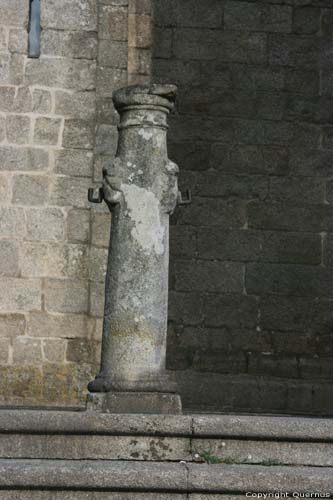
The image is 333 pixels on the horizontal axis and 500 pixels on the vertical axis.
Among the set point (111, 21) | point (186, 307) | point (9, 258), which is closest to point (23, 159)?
point (9, 258)

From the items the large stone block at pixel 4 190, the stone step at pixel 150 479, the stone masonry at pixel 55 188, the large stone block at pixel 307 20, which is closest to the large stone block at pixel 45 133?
the stone masonry at pixel 55 188

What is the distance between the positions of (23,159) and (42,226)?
53 centimetres

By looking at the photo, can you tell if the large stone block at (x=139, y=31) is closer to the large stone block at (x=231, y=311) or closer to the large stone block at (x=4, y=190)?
the large stone block at (x=4, y=190)

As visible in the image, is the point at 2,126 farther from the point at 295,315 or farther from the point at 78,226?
the point at 295,315

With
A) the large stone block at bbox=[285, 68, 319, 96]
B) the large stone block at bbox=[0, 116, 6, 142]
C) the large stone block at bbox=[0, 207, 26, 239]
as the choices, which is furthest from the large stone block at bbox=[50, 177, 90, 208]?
the large stone block at bbox=[285, 68, 319, 96]

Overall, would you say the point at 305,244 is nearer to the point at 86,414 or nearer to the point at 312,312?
the point at 312,312

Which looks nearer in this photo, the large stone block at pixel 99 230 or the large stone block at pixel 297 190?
the large stone block at pixel 99 230

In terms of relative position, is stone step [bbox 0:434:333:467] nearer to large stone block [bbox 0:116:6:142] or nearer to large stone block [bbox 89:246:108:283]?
large stone block [bbox 89:246:108:283]

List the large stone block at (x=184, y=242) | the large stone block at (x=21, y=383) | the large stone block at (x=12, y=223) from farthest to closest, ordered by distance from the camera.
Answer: the large stone block at (x=184, y=242)
the large stone block at (x=12, y=223)
the large stone block at (x=21, y=383)

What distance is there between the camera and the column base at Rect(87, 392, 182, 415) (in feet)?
23.2

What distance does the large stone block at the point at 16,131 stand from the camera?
10.5 meters

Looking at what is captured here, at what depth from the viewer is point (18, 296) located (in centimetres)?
1039

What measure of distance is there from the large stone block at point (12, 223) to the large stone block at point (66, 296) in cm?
42

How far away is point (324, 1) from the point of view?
11.4 m
